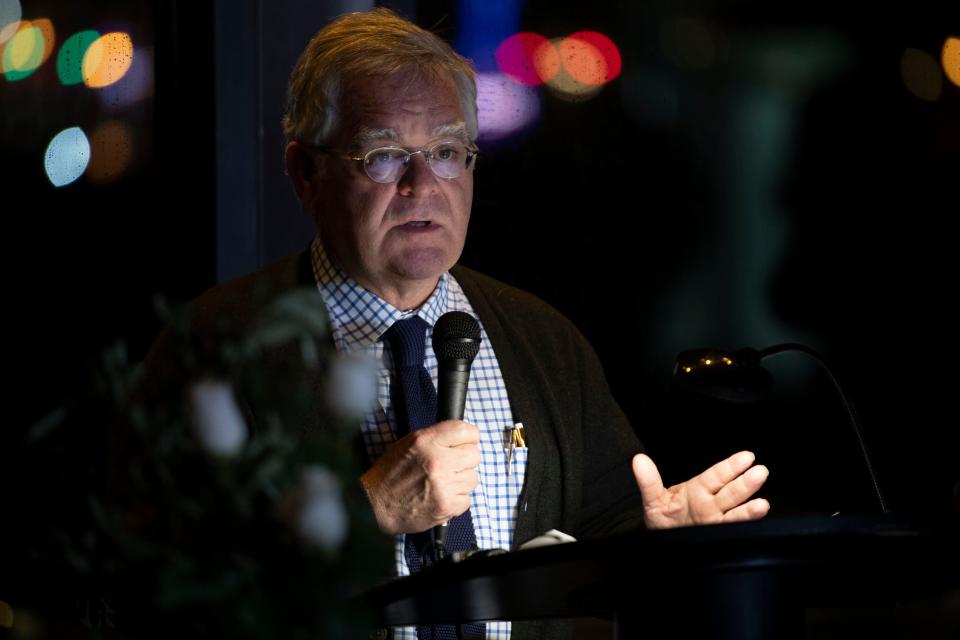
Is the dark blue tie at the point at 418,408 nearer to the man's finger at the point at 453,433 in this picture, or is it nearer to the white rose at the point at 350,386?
the man's finger at the point at 453,433

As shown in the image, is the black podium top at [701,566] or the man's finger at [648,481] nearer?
the black podium top at [701,566]

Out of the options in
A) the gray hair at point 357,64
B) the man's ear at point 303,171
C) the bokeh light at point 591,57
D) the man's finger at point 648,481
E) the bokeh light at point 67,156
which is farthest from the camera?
the bokeh light at point 591,57

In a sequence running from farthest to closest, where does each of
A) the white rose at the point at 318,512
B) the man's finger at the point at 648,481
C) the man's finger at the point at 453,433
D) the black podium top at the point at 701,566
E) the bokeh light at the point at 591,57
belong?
the bokeh light at the point at 591,57
the man's finger at the point at 648,481
the man's finger at the point at 453,433
the black podium top at the point at 701,566
the white rose at the point at 318,512

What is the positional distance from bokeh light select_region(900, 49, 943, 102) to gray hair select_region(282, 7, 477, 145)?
114cm

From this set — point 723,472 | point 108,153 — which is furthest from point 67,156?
point 723,472

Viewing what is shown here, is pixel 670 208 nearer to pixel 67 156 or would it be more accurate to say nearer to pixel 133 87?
pixel 133 87

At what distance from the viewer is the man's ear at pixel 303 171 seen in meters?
2.45

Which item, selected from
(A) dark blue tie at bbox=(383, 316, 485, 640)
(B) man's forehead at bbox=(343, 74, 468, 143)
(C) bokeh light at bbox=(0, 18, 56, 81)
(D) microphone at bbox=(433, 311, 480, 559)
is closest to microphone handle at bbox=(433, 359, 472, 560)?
(D) microphone at bbox=(433, 311, 480, 559)

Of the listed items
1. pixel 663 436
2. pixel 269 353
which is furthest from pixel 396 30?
pixel 663 436

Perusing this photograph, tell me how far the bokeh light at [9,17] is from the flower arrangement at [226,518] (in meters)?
2.26

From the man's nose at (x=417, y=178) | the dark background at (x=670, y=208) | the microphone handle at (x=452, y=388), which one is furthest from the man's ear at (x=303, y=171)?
the microphone handle at (x=452, y=388)

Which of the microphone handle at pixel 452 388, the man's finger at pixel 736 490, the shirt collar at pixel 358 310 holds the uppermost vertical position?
the shirt collar at pixel 358 310

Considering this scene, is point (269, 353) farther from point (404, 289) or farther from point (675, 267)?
point (675, 267)

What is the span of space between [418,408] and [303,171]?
60 centimetres
